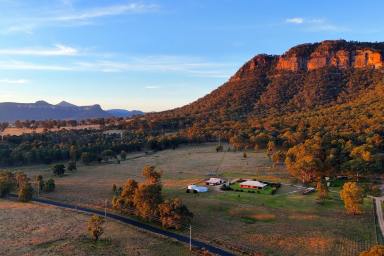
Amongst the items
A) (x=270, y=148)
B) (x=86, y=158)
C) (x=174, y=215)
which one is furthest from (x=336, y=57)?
(x=174, y=215)

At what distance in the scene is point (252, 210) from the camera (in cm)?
5272

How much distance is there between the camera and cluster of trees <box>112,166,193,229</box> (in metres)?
45.8

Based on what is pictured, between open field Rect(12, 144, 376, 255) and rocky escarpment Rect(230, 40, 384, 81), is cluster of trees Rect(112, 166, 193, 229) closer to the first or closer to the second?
open field Rect(12, 144, 376, 255)

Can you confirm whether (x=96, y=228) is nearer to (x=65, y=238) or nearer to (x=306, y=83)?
(x=65, y=238)

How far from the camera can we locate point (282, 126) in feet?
396

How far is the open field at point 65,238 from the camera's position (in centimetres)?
3891

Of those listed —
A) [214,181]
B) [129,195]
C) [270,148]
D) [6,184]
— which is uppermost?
[270,148]

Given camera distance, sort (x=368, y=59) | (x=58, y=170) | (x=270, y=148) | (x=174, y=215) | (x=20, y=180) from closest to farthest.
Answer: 1. (x=174, y=215)
2. (x=20, y=180)
3. (x=58, y=170)
4. (x=270, y=148)
5. (x=368, y=59)

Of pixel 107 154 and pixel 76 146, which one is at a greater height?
pixel 76 146

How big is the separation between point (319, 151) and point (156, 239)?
1779 inches

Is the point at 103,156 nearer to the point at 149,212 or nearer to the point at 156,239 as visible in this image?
the point at 149,212

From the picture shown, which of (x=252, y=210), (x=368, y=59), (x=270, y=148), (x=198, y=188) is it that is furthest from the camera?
(x=368, y=59)

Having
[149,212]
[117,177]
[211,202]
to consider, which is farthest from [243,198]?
[117,177]

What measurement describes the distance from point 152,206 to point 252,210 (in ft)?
46.5
